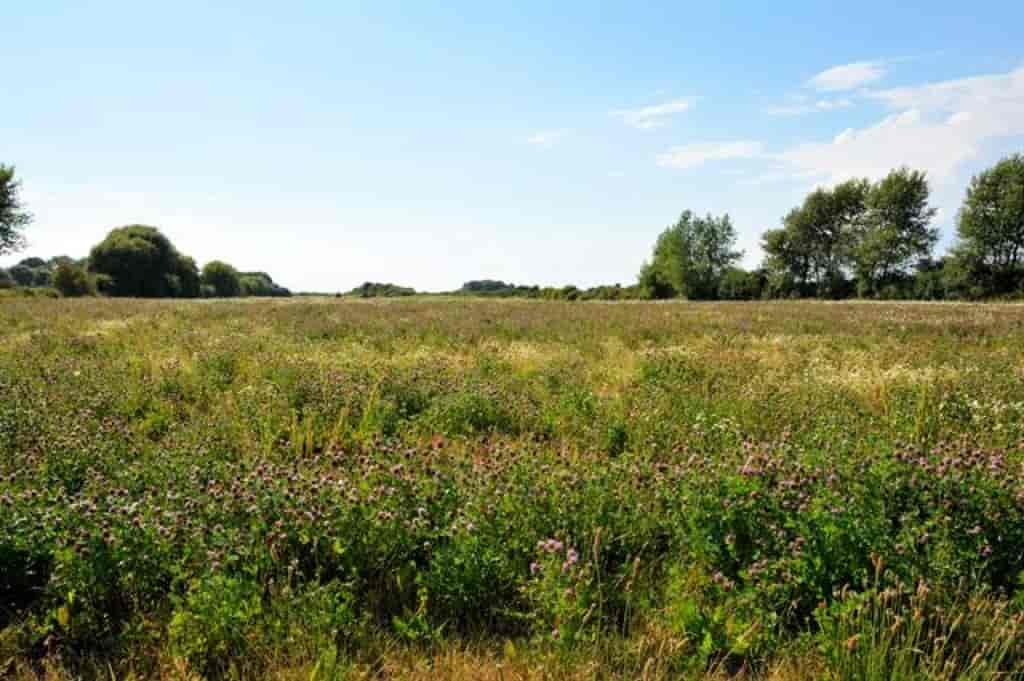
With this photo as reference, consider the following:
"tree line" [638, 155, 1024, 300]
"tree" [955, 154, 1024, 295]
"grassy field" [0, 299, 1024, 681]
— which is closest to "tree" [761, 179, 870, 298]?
"tree line" [638, 155, 1024, 300]

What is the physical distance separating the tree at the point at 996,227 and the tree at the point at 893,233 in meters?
8.70

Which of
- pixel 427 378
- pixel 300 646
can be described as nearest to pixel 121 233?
pixel 427 378

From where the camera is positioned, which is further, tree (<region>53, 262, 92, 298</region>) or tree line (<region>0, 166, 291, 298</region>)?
tree (<region>53, 262, 92, 298</region>)

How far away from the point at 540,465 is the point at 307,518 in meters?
1.78

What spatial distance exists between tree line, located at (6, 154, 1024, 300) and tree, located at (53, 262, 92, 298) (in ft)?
0.37

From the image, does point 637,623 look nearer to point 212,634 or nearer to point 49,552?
point 212,634

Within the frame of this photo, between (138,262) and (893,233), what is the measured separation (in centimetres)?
8798

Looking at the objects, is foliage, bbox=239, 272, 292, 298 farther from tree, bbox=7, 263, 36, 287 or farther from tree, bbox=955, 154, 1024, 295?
tree, bbox=955, 154, 1024, 295

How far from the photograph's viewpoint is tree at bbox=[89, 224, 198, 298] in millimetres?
69312

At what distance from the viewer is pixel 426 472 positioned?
433 centimetres

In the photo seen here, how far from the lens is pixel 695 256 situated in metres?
78.8

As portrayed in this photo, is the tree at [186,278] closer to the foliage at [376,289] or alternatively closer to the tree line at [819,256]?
the tree line at [819,256]

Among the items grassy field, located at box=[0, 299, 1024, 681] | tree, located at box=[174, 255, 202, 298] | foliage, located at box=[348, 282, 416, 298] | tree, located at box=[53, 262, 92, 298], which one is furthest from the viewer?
foliage, located at box=[348, 282, 416, 298]

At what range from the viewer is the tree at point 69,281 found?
57531mm
